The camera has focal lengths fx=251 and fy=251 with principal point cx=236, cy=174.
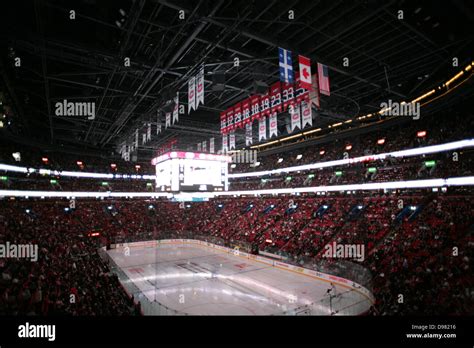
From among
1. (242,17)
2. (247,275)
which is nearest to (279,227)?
(247,275)

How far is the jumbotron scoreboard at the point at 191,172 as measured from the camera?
20.5 metres

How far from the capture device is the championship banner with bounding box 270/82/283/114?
14.5 m

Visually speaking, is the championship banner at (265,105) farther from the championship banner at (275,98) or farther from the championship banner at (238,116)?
the championship banner at (238,116)

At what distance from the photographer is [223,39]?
37.1ft

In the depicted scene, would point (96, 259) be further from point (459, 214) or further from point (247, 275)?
point (459, 214)

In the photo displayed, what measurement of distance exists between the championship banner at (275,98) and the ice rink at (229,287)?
10.4m

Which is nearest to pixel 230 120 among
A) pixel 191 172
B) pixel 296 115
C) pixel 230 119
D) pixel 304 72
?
pixel 230 119

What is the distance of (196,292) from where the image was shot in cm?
1683

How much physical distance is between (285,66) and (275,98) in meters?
3.32

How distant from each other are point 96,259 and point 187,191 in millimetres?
8158

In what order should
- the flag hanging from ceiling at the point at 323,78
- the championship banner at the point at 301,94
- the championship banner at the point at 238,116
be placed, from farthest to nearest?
the championship banner at the point at 238,116 < the championship banner at the point at 301,94 < the flag hanging from ceiling at the point at 323,78

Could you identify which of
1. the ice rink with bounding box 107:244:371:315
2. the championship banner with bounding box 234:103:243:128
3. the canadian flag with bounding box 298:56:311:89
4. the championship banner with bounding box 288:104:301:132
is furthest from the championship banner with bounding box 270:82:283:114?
the ice rink with bounding box 107:244:371:315

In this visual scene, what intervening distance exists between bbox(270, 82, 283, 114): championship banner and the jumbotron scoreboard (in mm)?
8774

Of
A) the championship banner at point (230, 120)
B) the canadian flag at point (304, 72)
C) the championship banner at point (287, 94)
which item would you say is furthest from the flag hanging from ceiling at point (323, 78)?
the championship banner at point (230, 120)
